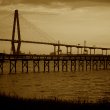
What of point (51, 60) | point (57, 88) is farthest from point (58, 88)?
point (51, 60)

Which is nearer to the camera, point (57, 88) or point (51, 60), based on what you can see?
point (57, 88)

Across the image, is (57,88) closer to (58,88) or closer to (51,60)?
(58,88)

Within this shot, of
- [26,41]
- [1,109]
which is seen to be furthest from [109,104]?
[26,41]

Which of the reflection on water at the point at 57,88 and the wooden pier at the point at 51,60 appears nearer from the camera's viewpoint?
the reflection on water at the point at 57,88

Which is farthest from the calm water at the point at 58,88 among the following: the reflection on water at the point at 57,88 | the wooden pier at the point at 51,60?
the wooden pier at the point at 51,60

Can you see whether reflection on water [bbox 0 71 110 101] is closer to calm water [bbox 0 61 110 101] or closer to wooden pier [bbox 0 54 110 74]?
calm water [bbox 0 61 110 101]

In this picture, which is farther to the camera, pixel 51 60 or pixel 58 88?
pixel 51 60

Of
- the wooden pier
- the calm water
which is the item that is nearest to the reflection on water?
the calm water

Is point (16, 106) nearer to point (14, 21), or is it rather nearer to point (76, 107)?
point (76, 107)

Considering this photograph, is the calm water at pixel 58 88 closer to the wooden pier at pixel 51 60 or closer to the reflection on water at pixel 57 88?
the reflection on water at pixel 57 88

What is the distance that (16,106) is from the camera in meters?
16.0

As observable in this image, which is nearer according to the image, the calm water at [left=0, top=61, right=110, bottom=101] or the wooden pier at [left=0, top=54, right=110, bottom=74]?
the calm water at [left=0, top=61, right=110, bottom=101]

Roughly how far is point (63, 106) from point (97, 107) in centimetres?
128

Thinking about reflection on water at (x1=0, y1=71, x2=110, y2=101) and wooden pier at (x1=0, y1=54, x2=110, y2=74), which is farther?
wooden pier at (x1=0, y1=54, x2=110, y2=74)
